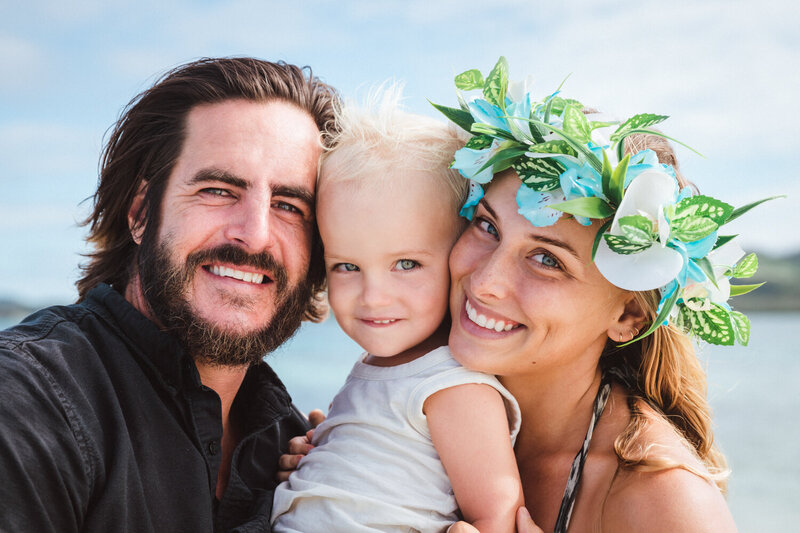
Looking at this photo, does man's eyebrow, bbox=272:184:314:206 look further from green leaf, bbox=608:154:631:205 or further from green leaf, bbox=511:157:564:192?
green leaf, bbox=608:154:631:205

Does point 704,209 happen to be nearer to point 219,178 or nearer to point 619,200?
point 619,200

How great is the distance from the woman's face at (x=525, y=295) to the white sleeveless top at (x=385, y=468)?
0.13 m

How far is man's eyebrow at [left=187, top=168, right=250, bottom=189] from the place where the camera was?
9.91ft

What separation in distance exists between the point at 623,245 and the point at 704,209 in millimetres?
303

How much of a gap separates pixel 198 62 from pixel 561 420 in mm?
2425

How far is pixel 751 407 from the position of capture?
14.6 meters

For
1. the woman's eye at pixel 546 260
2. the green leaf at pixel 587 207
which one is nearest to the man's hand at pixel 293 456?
the woman's eye at pixel 546 260

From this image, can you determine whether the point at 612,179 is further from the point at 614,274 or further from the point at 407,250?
the point at 407,250

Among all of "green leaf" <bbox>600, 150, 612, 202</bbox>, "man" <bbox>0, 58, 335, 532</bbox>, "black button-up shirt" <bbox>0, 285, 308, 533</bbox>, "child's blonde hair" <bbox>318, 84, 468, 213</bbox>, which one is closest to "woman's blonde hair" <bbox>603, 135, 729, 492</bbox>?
"green leaf" <bbox>600, 150, 612, 202</bbox>

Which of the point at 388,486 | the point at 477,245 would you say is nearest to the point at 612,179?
the point at 477,245

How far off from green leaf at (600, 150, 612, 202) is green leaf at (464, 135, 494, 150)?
0.48 meters

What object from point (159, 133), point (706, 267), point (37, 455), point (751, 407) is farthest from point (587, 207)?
point (751, 407)

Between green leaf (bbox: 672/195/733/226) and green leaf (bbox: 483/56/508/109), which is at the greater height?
green leaf (bbox: 483/56/508/109)

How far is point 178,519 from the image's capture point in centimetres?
252
